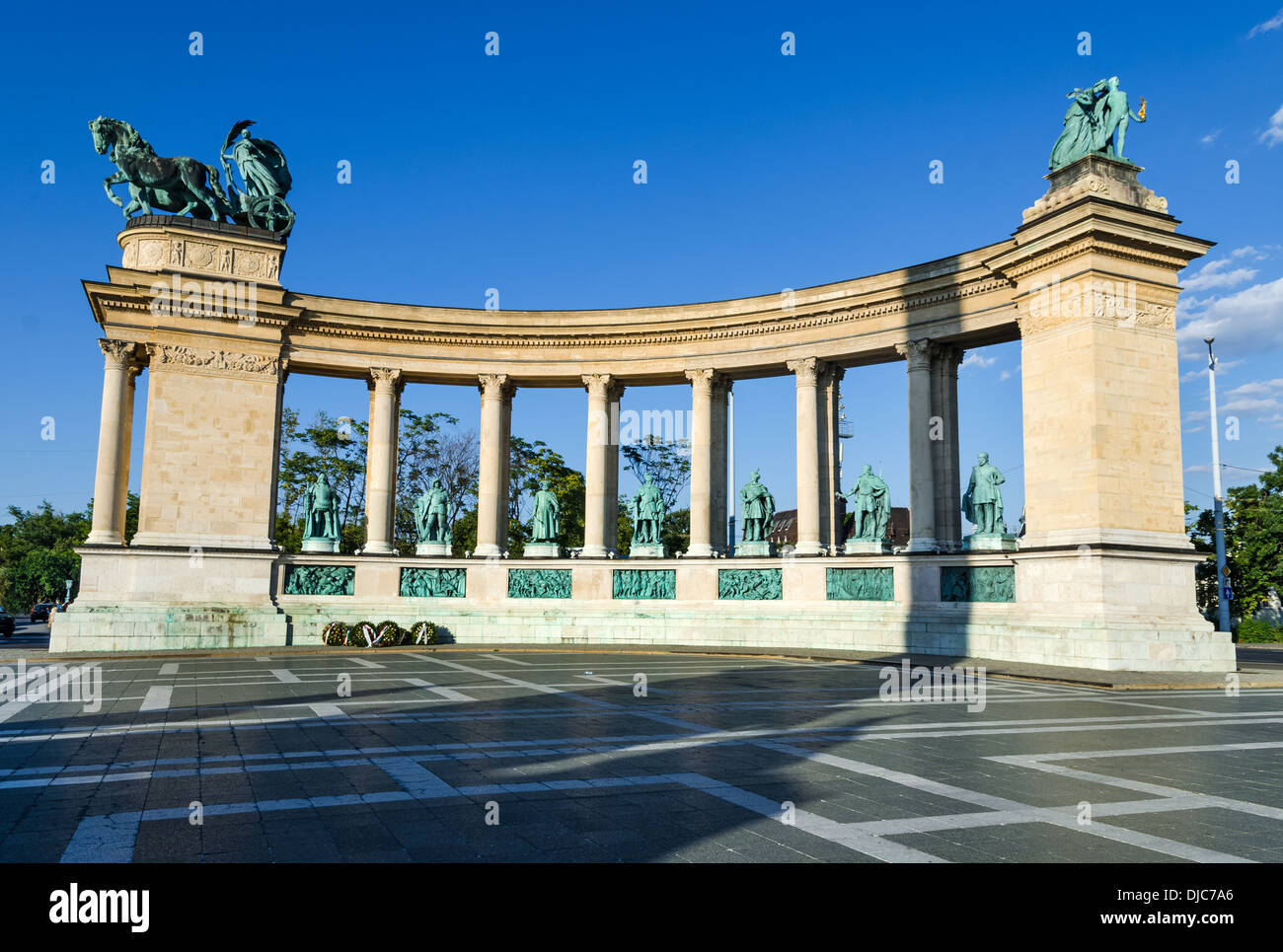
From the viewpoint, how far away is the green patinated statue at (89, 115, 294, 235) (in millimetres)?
38906

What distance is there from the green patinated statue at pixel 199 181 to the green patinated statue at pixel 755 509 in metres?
23.9

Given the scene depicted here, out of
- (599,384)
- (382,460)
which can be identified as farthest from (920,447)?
(382,460)

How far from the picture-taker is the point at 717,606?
39688 mm

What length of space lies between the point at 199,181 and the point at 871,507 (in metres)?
32.3

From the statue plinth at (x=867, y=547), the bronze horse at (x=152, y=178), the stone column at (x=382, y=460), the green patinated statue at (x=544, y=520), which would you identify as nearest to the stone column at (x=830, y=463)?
the statue plinth at (x=867, y=547)

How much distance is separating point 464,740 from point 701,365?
30.4 m

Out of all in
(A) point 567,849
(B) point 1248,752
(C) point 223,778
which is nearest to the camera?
(A) point 567,849

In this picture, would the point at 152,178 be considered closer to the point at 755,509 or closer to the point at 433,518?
the point at 433,518

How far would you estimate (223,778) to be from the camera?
1081 cm

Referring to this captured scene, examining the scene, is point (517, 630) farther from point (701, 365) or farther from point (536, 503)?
point (701, 365)

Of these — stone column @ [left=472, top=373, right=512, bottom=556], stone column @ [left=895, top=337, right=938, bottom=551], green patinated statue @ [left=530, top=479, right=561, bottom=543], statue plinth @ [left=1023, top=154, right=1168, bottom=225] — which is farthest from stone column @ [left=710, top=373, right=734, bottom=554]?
statue plinth @ [left=1023, top=154, right=1168, bottom=225]

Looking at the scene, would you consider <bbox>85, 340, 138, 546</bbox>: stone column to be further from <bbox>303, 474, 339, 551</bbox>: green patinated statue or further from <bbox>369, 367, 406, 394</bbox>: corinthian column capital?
<bbox>369, 367, 406, 394</bbox>: corinthian column capital
